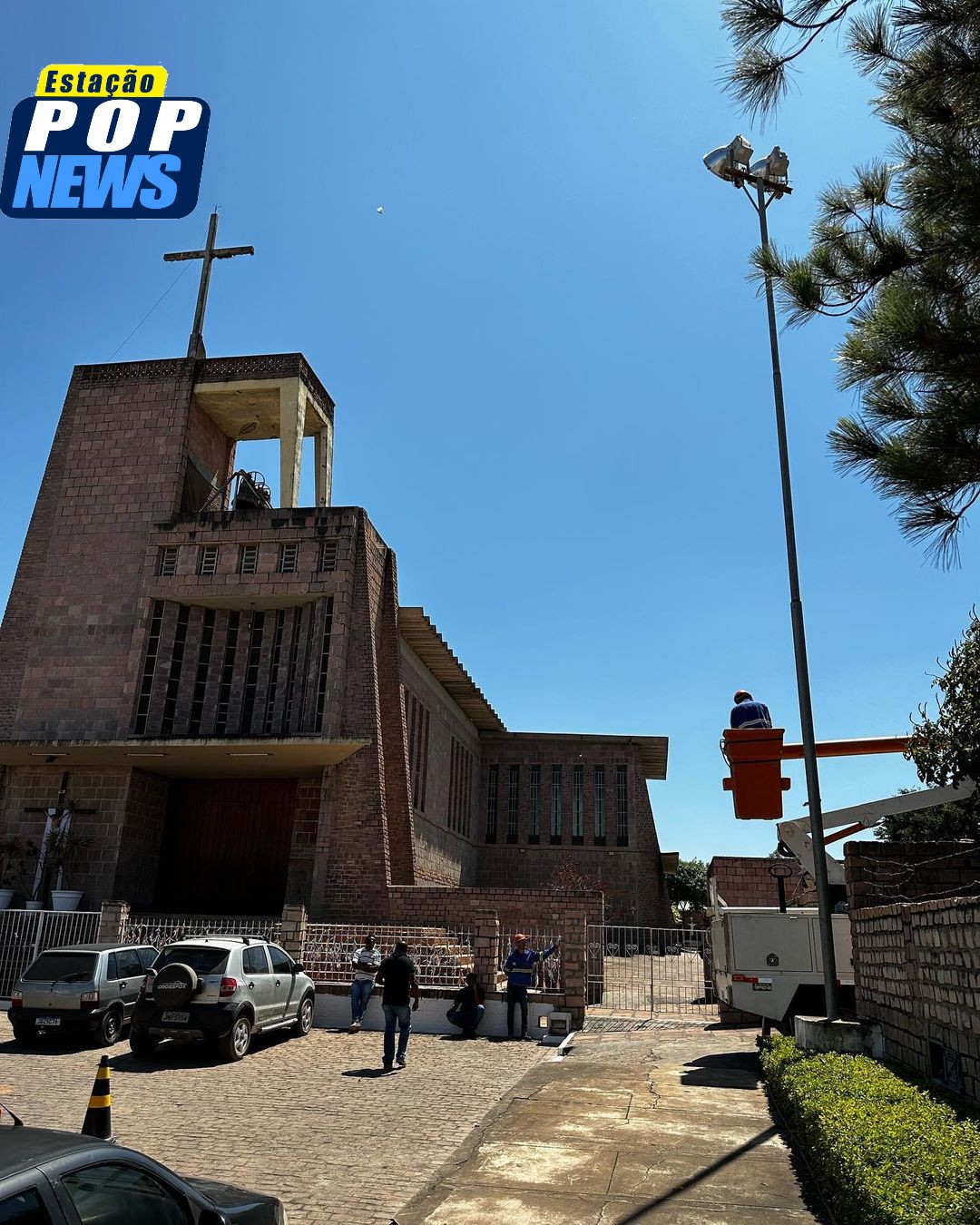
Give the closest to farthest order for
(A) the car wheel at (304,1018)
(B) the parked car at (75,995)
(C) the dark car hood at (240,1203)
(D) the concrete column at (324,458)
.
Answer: (C) the dark car hood at (240,1203) → (B) the parked car at (75,995) → (A) the car wheel at (304,1018) → (D) the concrete column at (324,458)

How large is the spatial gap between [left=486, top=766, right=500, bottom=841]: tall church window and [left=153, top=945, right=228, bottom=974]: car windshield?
27863mm

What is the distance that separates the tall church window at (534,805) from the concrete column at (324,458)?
17.7 meters

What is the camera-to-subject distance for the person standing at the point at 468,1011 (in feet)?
47.1

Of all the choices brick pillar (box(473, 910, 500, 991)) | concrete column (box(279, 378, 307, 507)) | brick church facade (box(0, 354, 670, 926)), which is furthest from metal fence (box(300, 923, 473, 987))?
concrete column (box(279, 378, 307, 507))

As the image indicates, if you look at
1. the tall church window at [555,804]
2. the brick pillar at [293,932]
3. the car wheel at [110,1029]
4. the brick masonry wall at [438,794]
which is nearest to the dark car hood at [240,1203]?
the car wheel at [110,1029]

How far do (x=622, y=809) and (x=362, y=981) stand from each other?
85.7ft

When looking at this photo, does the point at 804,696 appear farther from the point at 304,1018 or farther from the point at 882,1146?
the point at 304,1018

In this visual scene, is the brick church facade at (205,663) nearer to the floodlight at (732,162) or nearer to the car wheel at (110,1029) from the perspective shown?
the car wheel at (110,1029)

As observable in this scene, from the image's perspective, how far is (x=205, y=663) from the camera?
76.9 ft

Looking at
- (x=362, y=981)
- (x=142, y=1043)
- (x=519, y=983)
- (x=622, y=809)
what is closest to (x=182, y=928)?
(x=362, y=981)

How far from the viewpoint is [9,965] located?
1739 centimetres

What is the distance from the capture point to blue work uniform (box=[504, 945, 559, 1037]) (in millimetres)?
14188

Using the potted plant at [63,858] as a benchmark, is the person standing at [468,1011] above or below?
below

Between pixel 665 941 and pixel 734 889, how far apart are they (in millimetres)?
9063
